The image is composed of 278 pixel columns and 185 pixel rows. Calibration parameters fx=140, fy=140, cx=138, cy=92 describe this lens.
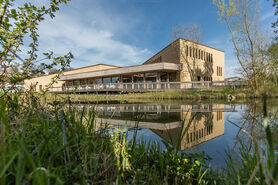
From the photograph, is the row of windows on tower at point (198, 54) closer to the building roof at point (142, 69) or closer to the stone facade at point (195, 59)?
the stone facade at point (195, 59)

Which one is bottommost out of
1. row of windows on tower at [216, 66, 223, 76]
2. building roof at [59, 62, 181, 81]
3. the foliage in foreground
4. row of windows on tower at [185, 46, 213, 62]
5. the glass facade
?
the foliage in foreground

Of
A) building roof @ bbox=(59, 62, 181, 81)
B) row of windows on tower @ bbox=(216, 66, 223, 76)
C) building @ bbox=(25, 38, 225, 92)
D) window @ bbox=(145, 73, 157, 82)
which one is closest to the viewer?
building @ bbox=(25, 38, 225, 92)

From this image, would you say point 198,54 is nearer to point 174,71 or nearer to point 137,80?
point 174,71

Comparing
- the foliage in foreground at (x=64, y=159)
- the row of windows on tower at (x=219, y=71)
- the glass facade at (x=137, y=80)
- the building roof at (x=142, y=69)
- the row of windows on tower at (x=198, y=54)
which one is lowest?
the foliage in foreground at (x=64, y=159)

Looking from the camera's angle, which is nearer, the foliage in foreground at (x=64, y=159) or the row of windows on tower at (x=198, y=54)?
the foliage in foreground at (x=64, y=159)

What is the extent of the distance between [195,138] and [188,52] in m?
22.9

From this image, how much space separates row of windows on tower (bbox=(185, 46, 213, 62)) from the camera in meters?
23.5

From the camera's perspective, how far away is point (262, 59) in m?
13.7

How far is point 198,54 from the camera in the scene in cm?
2498

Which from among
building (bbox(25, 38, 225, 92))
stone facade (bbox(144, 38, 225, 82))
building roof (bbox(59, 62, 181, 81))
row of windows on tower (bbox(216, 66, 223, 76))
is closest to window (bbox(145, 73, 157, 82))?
building (bbox(25, 38, 225, 92))

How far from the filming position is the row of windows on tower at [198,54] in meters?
23.5

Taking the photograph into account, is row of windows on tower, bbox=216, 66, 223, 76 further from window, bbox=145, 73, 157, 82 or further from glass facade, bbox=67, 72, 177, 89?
window, bbox=145, 73, 157, 82

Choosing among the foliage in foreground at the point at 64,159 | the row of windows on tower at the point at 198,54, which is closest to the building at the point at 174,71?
the row of windows on tower at the point at 198,54

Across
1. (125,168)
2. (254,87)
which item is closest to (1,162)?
(125,168)
